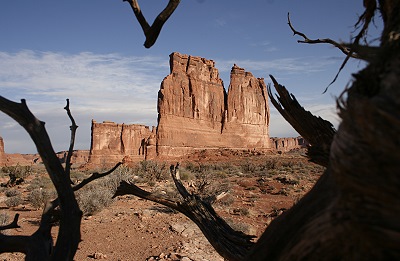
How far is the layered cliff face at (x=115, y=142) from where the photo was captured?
54375 millimetres

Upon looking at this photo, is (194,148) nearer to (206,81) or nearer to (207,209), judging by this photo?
(206,81)

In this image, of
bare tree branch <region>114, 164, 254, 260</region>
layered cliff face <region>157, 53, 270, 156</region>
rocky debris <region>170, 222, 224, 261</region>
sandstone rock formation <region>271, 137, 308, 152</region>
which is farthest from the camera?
sandstone rock formation <region>271, 137, 308, 152</region>

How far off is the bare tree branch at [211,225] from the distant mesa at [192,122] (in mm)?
Result: 47664

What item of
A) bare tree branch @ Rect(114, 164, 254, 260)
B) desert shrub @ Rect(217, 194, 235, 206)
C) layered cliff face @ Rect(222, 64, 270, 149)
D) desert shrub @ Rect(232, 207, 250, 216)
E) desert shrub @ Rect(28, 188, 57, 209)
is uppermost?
layered cliff face @ Rect(222, 64, 270, 149)

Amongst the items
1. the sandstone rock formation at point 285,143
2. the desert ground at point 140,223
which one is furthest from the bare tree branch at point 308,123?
the sandstone rock formation at point 285,143

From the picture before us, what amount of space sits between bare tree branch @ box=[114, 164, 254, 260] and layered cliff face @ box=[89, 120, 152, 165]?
5233cm

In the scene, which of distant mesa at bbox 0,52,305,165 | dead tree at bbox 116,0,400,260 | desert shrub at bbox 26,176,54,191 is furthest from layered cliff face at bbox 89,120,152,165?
dead tree at bbox 116,0,400,260

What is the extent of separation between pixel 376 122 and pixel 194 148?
170 ft

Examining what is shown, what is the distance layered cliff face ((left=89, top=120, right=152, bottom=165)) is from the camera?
178 ft

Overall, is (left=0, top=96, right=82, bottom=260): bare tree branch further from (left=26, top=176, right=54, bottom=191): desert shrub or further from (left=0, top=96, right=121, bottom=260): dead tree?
(left=26, top=176, right=54, bottom=191): desert shrub

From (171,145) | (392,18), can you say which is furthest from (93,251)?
(171,145)

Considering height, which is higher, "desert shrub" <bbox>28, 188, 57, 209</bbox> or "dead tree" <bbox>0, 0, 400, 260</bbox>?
"dead tree" <bbox>0, 0, 400, 260</bbox>

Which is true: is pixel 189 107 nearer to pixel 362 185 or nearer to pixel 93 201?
pixel 93 201

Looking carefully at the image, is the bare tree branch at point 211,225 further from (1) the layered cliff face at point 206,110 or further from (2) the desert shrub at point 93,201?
(1) the layered cliff face at point 206,110
